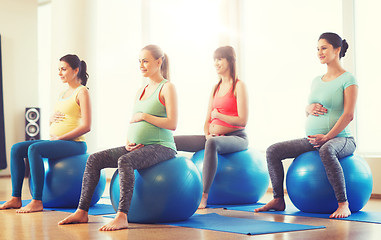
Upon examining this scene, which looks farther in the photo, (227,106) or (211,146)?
(227,106)

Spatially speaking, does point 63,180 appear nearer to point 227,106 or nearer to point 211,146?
point 211,146

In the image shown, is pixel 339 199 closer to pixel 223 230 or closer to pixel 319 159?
pixel 319 159

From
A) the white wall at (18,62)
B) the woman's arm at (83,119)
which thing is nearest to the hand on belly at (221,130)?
the woman's arm at (83,119)

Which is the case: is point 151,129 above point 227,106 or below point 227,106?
below

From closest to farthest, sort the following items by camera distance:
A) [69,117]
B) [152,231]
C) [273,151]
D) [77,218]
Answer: [152,231] < [77,218] < [273,151] < [69,117]

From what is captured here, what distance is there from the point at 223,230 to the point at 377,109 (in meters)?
2.50

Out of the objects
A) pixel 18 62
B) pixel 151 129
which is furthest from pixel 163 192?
pixel 18 62

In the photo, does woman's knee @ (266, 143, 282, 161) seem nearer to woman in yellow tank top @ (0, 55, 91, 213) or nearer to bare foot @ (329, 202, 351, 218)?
bare foot @ (329, 202, 351, 218)

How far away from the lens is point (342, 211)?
3.30m

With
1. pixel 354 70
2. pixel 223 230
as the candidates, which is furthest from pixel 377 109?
pixel 223 230

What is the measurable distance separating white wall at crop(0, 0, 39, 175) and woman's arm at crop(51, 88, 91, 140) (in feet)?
13.4

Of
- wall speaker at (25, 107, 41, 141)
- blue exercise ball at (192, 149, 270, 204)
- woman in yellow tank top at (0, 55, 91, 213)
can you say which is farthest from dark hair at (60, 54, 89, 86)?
wall speaker at (25, 107, 41, 141)

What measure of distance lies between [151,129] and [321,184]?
1.13 meters

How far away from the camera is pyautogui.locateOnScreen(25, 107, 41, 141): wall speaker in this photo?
25.7 feet
